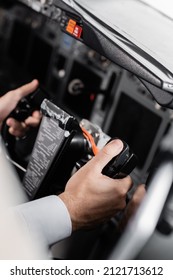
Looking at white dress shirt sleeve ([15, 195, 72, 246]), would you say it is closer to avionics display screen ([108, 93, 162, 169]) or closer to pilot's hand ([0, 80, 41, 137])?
pilot's hand ([0, 80, 41, 137])

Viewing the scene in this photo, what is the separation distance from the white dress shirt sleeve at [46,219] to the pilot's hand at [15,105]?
62 cm

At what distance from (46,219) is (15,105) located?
0.72m

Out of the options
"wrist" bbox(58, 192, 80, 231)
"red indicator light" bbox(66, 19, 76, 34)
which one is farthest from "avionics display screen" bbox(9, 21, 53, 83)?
"wrist" bbox(58, 192, 80, 231)

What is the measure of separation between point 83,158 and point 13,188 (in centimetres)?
32

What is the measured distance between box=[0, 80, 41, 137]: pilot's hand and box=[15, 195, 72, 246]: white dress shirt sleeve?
0.62 meters

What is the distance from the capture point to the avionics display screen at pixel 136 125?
8.09 ft

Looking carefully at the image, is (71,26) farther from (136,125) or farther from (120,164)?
(136,125)

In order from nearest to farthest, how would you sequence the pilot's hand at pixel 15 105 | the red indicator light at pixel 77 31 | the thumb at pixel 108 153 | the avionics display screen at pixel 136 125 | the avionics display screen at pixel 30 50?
the thumb at pixel 108 153 < the red indicator light at pixel 77 31 < the pilot's hand at pixel 15 105 < the avionics display screen at pixel 136 125 < the avionics display screen at pixel 30 50

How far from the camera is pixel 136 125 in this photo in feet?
8.43

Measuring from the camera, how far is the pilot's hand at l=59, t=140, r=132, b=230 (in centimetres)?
125

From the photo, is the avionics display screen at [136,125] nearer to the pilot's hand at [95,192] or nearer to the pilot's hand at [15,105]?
the pilot's hand at [15,105]

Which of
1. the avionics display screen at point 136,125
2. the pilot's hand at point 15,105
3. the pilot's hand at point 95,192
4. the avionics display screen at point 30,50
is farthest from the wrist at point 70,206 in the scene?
the avionics display screen at point 30,50

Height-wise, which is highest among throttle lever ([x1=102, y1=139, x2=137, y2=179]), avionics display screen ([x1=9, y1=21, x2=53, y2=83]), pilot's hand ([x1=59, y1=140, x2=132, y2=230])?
throttle lever ([x1=102, y1=139, x2=137, y2=179])

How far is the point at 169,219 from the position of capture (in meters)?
1.18
